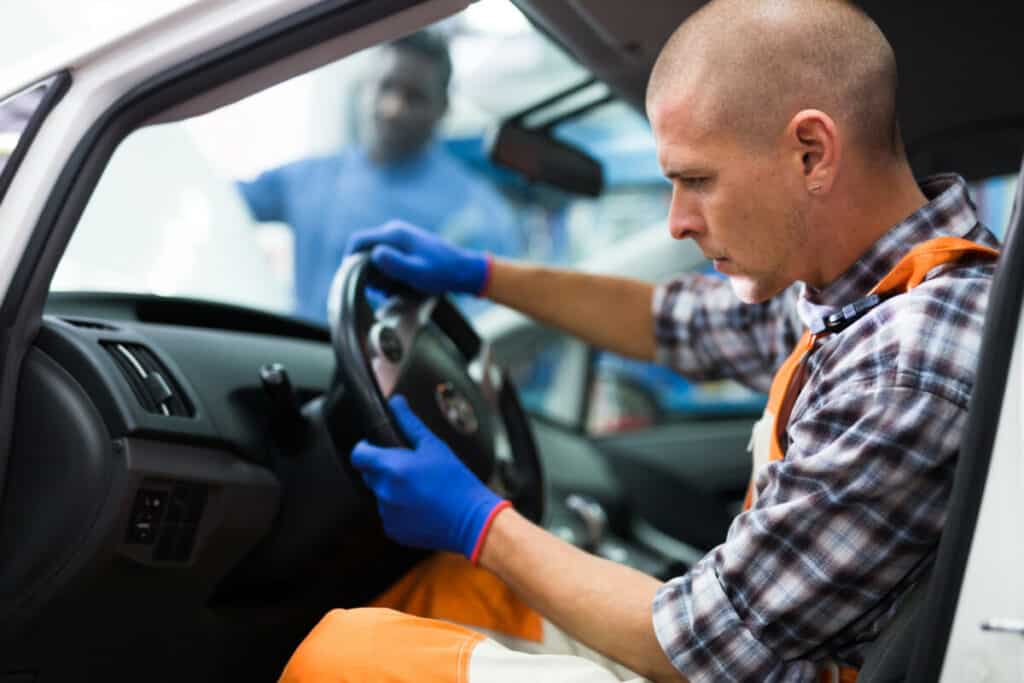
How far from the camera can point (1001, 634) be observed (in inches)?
36.8

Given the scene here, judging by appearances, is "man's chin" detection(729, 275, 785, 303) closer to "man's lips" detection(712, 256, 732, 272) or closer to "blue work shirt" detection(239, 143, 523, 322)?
"man's lips" detection(712, 256, 732, 272)

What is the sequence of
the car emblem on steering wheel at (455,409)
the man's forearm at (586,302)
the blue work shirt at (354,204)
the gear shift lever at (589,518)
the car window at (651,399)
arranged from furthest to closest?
the car window at (651,399) < the blue work shirt at (354,204) < the gear shift lever at (589,518) < the man's forearm at (586,302) < the car emblem on steering wheel at (455,409)

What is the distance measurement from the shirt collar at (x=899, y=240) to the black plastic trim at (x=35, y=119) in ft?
2.92

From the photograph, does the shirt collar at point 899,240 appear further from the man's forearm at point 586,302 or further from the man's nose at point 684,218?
the man's forearm at point 586,302

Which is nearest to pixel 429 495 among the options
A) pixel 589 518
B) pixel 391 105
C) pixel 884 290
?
pixel 884 290

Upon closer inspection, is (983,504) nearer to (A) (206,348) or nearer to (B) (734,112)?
(B) (734,112)

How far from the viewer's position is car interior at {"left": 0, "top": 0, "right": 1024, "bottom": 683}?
4.05ft

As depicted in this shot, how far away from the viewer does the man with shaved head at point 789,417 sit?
107 cm

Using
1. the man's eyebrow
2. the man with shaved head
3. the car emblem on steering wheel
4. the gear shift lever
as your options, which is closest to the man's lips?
the man with shaved head

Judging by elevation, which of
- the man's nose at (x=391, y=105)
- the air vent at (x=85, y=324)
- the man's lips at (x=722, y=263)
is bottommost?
the man's nose at (x=391, y=105)

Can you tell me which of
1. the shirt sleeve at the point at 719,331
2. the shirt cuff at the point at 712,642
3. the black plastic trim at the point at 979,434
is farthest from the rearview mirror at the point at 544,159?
the black plastic trim at the point at 979,434

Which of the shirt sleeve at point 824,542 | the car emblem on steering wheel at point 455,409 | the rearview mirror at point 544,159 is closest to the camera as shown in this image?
the shirt sleeve at point 824,542

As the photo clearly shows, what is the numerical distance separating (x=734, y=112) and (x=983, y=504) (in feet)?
1.63

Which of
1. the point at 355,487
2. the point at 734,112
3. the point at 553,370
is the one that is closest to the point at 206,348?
the point at 355,487
